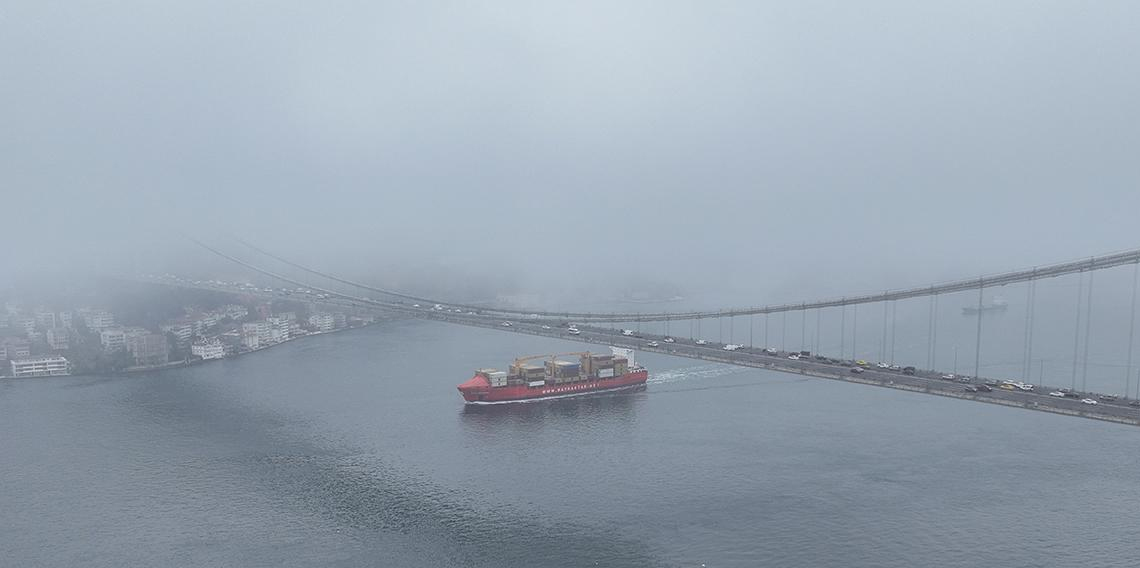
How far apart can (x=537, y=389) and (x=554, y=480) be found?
6831mm

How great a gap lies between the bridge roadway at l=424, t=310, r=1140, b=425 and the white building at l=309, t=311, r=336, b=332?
13.6 metres

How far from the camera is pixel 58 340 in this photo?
911 inches

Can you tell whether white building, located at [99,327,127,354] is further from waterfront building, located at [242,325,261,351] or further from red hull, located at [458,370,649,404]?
red hull, located at [458,370,649,404]

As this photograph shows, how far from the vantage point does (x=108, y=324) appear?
85.1 ft

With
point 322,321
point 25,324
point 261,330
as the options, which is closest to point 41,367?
point 25,324

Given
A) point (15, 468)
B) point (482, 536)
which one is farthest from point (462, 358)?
point (482, 536)

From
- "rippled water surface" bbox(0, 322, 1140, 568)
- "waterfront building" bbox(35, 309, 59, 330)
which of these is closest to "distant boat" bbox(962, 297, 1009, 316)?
"rippled water surface" bbox(0, 322, 1140, 568)

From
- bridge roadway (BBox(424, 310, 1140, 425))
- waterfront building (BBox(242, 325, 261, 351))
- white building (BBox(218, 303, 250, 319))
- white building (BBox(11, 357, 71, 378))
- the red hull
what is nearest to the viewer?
bridge roadway (BBox(424, 310, 1140, 425))

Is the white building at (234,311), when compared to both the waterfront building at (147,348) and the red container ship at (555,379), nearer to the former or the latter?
the waterfront building at (147,348)

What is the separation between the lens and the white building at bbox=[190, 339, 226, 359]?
24359 millimetres

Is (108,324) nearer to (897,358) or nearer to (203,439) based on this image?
(203,439)

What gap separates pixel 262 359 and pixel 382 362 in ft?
13.5

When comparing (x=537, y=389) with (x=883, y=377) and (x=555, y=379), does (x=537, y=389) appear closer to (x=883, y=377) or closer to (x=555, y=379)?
(x=555, y=379)

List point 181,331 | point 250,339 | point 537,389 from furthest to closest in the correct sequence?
1. point 250,339
2. point 181,331
3. point 537,389
